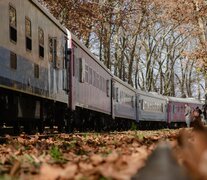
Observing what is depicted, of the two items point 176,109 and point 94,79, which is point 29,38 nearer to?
point 94,79

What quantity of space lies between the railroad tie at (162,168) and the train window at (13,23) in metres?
8.73

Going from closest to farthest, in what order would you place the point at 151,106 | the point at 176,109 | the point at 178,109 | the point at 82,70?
the point at 82,70
the point at 151,106
the point at 176,109
the point at 178,109

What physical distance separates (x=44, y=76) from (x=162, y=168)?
11.7 meters

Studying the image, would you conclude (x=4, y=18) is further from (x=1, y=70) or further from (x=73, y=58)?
(x=73, y=58)

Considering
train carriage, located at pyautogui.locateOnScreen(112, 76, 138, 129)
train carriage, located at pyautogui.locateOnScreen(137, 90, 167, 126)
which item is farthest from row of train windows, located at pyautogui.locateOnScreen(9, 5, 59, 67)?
train carriage, located at pyautogui.locateOnScreen(137, 90, 167, 126)

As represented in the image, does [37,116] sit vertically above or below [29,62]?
below

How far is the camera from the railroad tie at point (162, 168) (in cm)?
197

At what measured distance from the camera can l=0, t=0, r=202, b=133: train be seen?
1063 cm

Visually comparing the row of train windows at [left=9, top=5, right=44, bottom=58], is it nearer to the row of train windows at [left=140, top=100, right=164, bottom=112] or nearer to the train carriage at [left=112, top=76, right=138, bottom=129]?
the train carriage at [left=112, top=76, right=138, bottom=129]

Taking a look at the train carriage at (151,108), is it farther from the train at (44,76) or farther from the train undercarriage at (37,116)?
the train undercarriage at (37,116)

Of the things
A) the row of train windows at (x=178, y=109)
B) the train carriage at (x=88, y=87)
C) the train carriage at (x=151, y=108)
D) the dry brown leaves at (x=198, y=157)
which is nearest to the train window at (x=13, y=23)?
the train carriage at (x=88, y=87)

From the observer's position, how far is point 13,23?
10.7 meters

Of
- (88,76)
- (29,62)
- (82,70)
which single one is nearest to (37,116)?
(29,62)

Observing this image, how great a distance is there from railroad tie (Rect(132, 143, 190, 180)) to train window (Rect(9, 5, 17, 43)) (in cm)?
873
